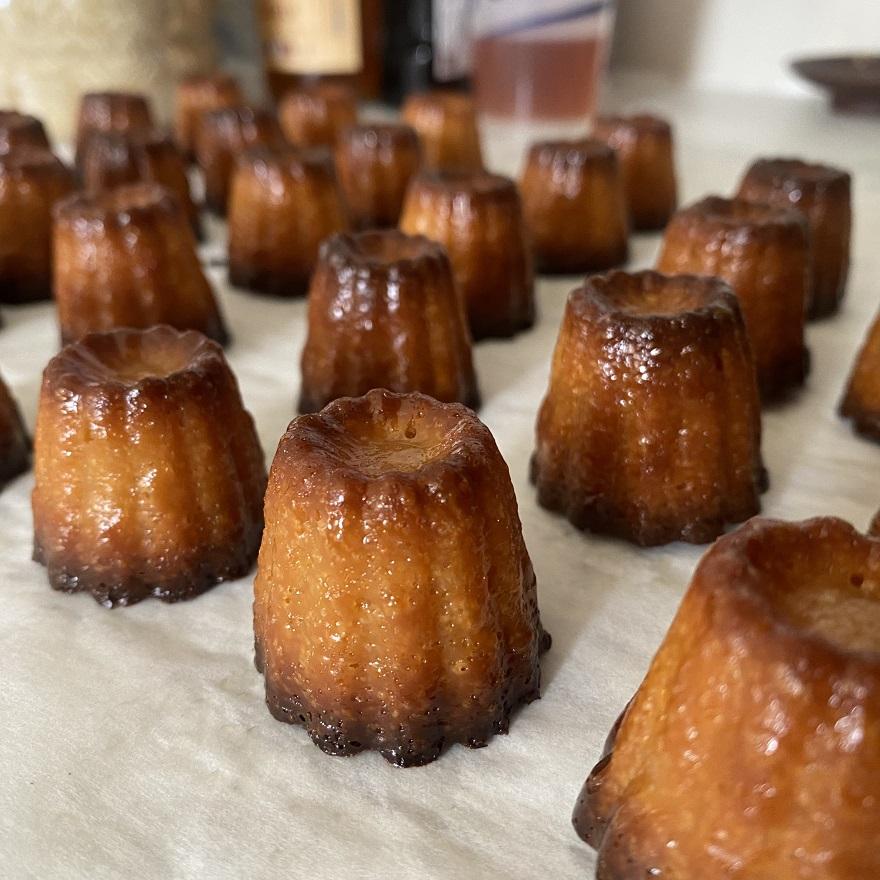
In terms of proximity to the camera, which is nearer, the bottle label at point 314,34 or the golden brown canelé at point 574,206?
the golden brown canelé at point 574,206

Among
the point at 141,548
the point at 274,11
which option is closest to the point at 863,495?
the point at 141,548

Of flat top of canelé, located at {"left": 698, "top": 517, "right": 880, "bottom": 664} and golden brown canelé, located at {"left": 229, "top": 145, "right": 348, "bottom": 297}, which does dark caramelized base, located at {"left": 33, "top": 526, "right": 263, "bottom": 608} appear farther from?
golden brown canelé, located at {"left": 229, "top": 145, "right": 348, "bottom": 297}

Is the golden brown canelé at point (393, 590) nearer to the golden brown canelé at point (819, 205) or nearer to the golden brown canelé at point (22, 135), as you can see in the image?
the golden brown canelé at point (819, 205)

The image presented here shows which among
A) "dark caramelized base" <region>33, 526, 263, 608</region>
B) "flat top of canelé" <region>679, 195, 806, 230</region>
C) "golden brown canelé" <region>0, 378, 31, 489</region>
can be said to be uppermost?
"flat top of canelé" <region>679, 195, 806, 230</region>

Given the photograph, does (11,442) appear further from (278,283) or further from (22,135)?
(22,135)

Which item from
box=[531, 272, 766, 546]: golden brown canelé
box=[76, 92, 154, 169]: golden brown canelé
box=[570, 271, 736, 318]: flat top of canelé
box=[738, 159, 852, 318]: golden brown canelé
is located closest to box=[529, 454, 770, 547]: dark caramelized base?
box=[531, 272, 766, 546]: golden brown canelé

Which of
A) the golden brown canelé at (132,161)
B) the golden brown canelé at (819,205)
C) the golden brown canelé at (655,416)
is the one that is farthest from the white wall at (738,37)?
the golden brown canelé at (655,416)

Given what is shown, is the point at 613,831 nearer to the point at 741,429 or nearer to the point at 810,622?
the point at 810,622
